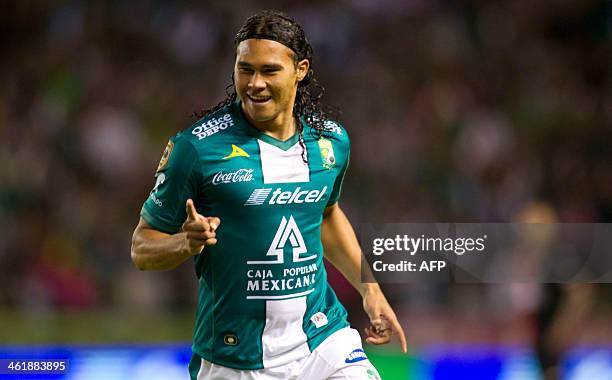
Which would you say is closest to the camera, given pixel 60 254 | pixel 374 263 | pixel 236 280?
pixel 236 280

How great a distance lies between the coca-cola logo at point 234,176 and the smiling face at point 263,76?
0.73 ft

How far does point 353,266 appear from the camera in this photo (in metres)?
4.30

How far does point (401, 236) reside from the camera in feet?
22.9

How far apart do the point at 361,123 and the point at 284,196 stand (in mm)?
4985

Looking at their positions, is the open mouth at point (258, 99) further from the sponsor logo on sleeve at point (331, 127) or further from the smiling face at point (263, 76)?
the sponsor logo on sleeve at point (331, 127)

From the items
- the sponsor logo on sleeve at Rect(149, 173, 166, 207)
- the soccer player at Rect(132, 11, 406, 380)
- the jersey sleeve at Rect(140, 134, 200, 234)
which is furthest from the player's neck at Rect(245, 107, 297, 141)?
the sponsor logo on sleeve at Rect(149, 173, 166, 207)

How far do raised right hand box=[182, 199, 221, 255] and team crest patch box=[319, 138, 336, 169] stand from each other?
2.95 feet

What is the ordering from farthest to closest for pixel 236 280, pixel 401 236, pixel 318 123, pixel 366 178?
1. pixel 366 178
2. pixel 401 236
3. pixel 318 123
4. pixel 236 280

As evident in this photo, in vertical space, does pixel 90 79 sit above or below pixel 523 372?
above

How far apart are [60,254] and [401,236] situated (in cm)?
278

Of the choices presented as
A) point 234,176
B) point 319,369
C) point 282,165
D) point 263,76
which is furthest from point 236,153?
point 319,369

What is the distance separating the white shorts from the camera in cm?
387

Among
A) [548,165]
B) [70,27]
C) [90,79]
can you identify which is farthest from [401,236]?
[70,27]

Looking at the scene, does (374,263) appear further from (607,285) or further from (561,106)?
(561,106)
